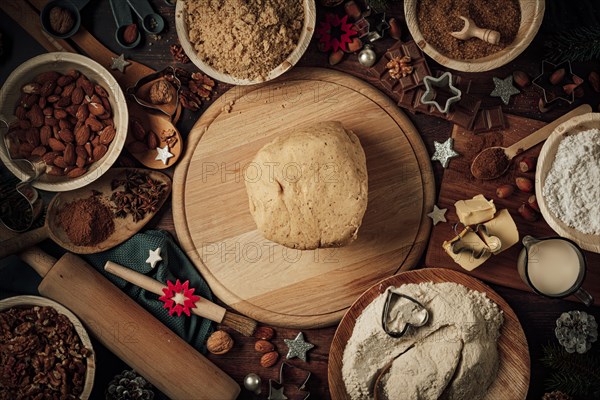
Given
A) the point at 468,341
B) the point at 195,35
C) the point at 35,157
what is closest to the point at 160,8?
the point at 195,35

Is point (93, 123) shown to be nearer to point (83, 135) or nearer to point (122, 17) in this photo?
point (83, 135)

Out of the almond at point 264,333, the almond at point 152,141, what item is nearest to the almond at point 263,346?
the almond at point 264,333

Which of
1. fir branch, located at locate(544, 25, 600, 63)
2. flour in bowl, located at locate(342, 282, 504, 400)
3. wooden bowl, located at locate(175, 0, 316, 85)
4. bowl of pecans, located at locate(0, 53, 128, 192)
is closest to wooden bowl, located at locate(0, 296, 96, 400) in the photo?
bowl of pecans, located at locate(0, 53, 128, 192)

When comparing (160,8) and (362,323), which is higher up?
(160,8)

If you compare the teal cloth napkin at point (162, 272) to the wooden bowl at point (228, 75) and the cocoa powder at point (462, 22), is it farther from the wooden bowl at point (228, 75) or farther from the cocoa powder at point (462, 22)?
the cocoa powder at point (462, 22)

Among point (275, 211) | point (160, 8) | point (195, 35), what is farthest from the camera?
point (160, 8)

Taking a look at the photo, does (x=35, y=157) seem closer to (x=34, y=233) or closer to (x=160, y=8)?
(x=34, y=233)
